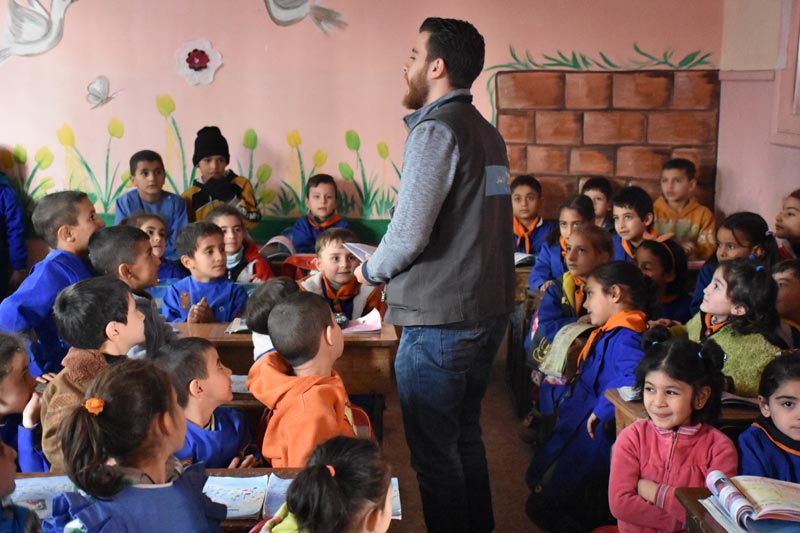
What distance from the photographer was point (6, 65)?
4.99 metres

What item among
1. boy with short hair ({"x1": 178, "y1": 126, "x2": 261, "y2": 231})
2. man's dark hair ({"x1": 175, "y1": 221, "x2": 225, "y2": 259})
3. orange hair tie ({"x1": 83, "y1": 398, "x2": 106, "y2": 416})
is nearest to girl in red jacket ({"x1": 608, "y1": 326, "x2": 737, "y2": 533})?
orange hair tie ({"x1": 83, "y1": 398, "x2": 106, "y2": 416})

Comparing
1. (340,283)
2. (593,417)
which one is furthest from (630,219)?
(593,417)

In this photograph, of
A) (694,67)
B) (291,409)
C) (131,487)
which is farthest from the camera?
(694,67)

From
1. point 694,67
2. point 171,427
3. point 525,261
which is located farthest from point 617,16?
point 171,427

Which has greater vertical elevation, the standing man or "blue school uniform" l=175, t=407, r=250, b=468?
the standing man

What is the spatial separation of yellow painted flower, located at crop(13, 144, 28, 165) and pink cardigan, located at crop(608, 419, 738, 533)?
166 inches

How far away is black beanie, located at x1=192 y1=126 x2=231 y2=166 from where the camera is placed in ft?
15.6

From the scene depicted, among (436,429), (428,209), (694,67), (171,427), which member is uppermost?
(694,67)

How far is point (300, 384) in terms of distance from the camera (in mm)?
2076

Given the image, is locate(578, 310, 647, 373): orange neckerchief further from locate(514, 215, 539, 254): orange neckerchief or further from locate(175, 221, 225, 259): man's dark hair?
locate(514, 215, 539, 254): orange neckerchief

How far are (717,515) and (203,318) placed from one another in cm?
212

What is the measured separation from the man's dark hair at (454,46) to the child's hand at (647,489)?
3.77 ft

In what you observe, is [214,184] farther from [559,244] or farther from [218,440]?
[218,440]

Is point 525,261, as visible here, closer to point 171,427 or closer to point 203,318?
point 203,318
